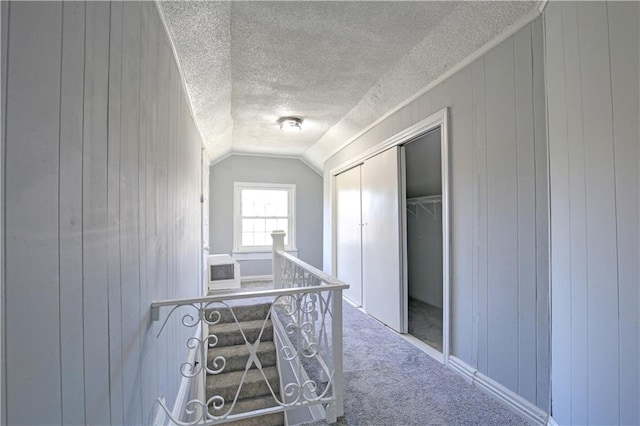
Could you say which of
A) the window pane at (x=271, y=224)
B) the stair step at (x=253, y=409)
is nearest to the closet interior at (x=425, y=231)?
the stair step at (x=253, y=409)

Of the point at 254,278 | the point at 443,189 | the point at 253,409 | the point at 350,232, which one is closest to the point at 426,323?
the point at 350,232

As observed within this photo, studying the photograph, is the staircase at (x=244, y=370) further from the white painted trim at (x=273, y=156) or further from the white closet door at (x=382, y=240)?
the white painted trim at (x=273, y=156)

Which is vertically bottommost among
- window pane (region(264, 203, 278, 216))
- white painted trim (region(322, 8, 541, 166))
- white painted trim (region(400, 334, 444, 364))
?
white painted trim (region(400, 334, 444, 364))

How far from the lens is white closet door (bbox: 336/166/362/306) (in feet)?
12.4

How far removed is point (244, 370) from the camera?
295cm

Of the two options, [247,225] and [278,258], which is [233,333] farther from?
[247,225]

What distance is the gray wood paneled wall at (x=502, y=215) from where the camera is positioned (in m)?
1.60

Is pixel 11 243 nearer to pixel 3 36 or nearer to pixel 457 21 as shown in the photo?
pixel 3 36

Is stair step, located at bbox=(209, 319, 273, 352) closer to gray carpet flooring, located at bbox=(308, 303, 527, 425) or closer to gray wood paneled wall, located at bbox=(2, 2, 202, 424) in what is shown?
gray carpet flooring, located at bbox=(308, 303, 527, 425)

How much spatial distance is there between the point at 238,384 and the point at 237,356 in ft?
0.86

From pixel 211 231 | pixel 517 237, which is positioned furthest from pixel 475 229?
pixel 211 231

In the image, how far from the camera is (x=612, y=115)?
1.12 m

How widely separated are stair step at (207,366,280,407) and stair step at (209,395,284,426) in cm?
5

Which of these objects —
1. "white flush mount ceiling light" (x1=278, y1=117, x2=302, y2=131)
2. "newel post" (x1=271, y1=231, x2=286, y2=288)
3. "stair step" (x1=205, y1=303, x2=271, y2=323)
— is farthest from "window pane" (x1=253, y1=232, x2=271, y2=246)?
"white flush mount ceiling light" (x1=278, y1=117, x2=302, y2=131)
